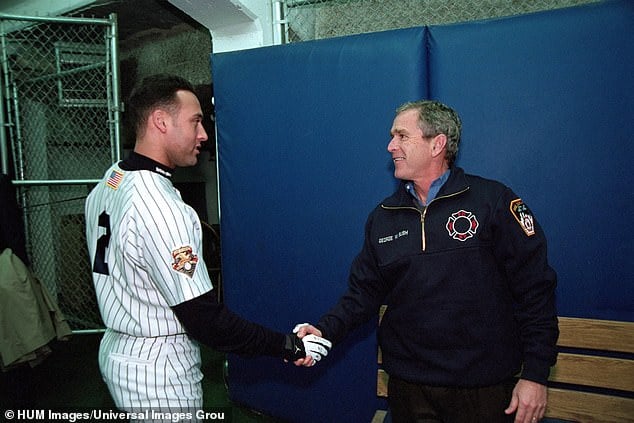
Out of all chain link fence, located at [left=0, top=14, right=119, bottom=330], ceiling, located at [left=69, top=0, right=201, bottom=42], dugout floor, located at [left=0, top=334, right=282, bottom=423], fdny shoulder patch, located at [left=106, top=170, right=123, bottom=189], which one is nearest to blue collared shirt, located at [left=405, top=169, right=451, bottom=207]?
fdny shoulder patch, located at [left=106, top=170, right=123, bottom=189]

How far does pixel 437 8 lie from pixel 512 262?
7.90ft

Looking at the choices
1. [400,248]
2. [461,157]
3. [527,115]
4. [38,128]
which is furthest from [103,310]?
[38,128]

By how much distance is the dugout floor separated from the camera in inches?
138

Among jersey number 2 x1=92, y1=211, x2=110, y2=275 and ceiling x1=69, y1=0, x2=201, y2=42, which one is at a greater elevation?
ceiling x1=69, y1=0, x2=201, y2=42

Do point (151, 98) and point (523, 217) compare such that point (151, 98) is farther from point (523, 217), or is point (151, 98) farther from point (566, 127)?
point (566, 127)

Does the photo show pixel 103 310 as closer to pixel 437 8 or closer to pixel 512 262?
pixel 512 262

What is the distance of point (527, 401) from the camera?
175 centimetres

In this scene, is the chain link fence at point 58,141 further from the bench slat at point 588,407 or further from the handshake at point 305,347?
the bench slat at point 588,407

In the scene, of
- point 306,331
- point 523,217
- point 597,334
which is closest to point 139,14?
point 306,331

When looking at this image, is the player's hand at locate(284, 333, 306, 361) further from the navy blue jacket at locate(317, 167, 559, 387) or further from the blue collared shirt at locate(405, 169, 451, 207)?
the blue collared shirt at locate(405, 169, 451, 207)

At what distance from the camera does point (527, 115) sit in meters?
2.48

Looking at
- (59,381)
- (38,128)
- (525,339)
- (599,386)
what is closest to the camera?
(525,339)

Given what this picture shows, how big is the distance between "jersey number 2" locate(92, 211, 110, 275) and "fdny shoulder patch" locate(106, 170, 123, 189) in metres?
0.11

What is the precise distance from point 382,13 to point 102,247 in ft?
9.33
